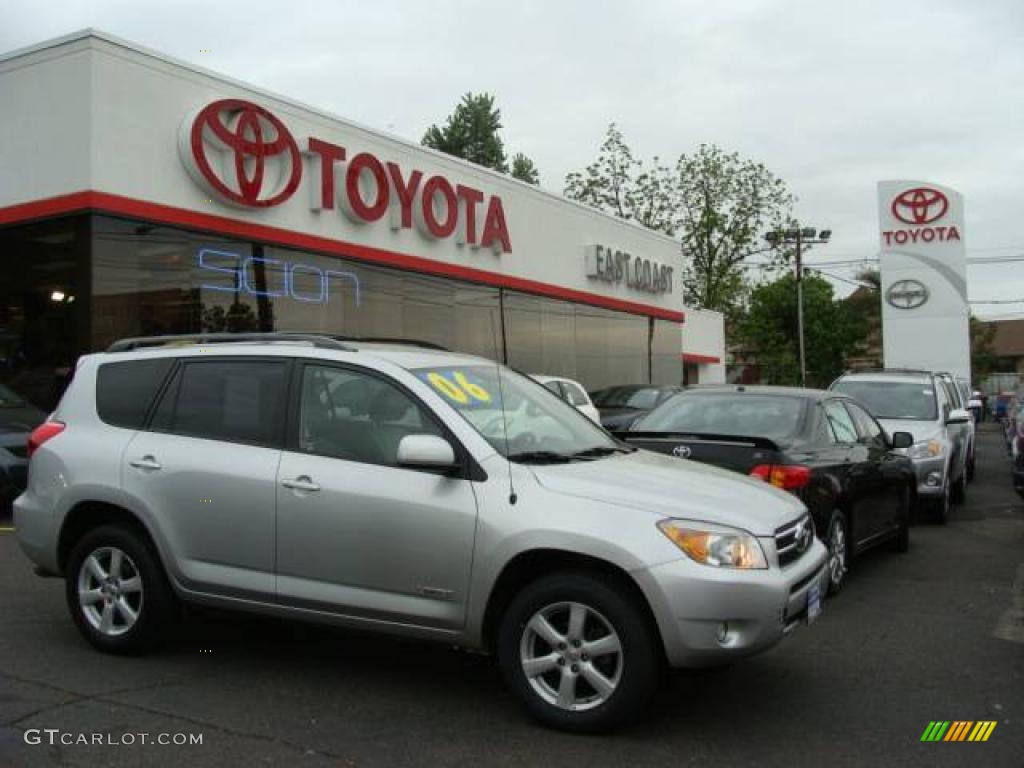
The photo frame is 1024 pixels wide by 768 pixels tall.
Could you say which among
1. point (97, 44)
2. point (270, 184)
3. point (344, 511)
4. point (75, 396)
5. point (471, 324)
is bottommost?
point (344, 511)

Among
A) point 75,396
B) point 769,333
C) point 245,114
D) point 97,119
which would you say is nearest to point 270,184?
point 245,114

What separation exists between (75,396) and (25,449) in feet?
15.9

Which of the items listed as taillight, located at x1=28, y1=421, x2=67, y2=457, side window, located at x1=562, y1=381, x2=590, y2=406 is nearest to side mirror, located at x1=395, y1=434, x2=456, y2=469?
taillight, located at x1=28, y1=421, x2=67, y2=457

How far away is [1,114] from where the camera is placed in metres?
12.8

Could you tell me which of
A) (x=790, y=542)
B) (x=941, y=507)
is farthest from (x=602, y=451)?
(x=941, y=507)

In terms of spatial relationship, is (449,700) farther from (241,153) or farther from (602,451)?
(241,153)

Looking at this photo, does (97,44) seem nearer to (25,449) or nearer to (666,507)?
(25,449)

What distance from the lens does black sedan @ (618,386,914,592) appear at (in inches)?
256

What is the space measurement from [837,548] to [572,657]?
3440mm

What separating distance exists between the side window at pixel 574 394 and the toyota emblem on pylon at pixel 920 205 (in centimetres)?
2279

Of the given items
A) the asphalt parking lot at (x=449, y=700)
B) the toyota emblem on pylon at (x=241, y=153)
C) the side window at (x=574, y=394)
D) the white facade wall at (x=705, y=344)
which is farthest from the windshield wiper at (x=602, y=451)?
the white facade wall at (x=705, y=344)

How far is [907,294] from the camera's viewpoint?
111ft

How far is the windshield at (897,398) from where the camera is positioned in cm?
1164

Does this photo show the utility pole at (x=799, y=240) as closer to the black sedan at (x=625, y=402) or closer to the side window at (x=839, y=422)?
the black sedan at (x=625, y=402)
